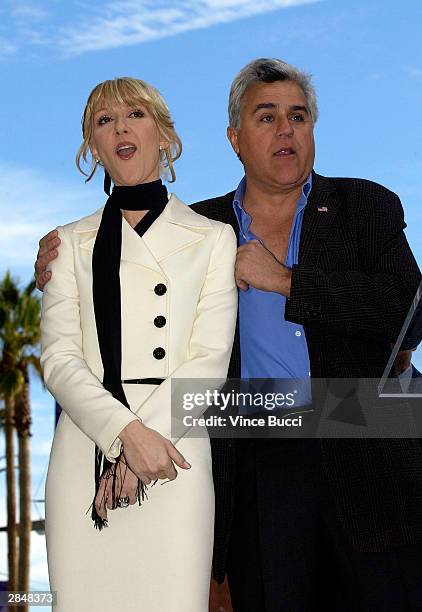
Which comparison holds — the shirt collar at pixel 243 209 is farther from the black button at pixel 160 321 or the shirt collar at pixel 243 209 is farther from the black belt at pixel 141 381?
the black belt at pixel 141 381

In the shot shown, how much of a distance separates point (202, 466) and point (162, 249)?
882 millimetres

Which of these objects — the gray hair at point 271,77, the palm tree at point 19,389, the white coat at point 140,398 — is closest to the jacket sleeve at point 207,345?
the white coat at point 140,398

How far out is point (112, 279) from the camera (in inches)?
156

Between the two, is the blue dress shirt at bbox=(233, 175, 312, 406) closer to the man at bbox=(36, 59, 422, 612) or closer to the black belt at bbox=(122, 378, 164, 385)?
the man at bbox=(36, 59, 422, 612)

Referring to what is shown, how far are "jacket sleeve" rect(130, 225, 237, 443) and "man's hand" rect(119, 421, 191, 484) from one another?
93 millimetres

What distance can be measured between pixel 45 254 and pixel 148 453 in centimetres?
104

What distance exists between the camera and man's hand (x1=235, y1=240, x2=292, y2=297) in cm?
415

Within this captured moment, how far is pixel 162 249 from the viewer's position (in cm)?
406

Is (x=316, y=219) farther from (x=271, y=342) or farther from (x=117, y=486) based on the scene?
(x=117, y=486)

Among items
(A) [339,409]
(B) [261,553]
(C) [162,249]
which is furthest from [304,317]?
(B) [261,553]

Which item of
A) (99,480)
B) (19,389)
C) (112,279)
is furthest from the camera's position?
(19,389)

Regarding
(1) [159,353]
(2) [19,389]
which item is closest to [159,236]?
(1) [159,353]

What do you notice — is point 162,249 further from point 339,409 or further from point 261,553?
point 261,553

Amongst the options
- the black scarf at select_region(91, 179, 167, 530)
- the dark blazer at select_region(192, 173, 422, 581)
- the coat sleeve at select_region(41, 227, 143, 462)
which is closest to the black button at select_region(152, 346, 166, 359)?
the black scarf at select_region(91, 179, 167, 530)
